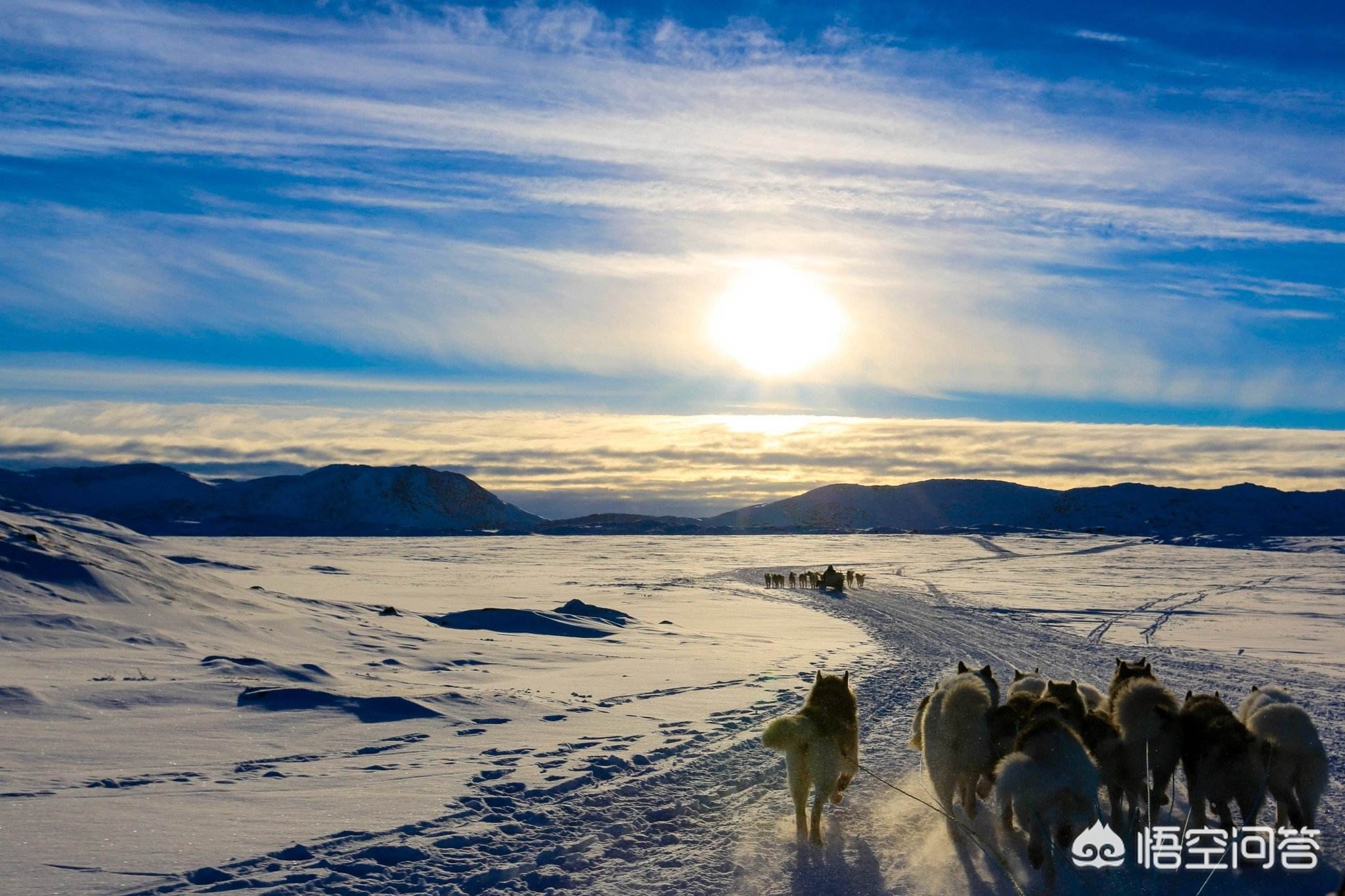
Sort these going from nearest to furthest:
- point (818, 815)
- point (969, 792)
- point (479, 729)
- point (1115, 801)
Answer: point (818, 815) → point (1115, 801) → point (969, 792) → point (479, 729)

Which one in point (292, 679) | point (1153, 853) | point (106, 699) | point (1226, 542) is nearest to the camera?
point (1153, 853)

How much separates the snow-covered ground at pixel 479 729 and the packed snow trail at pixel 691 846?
0.08 ft

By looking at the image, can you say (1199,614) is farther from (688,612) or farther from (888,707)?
(888,707)

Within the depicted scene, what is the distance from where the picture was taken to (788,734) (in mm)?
6430

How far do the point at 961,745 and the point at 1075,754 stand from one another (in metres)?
1.29

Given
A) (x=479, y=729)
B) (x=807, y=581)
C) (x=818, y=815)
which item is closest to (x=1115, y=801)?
(x=818, y=815)

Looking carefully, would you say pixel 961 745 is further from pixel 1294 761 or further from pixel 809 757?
pixel 1294 761

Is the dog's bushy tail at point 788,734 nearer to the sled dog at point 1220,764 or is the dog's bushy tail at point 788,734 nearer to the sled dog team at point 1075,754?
the sled dog team at point 1075,754

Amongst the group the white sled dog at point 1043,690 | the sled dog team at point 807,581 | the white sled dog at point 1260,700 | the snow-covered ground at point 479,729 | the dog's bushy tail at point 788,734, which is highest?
the white sled dog at point 1260,700

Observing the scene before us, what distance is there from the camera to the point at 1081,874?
5562mm

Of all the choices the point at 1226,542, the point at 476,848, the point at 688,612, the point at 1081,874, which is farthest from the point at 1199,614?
the point at 1226,542

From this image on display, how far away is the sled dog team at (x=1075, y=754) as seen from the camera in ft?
18.0

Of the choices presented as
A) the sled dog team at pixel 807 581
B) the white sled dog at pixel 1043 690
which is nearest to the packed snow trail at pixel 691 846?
the white sled dog at pixel 1043 690

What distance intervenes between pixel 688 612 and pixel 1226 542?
69.6 m
